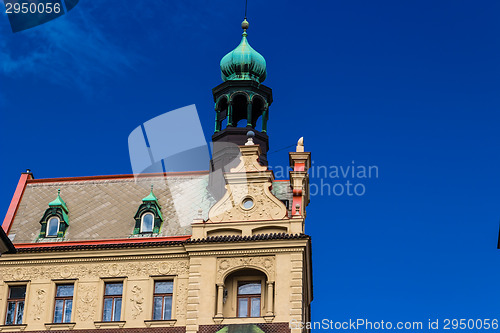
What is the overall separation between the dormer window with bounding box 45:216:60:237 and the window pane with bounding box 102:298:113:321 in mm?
5016

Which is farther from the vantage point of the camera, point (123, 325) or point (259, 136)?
point (259, 136)

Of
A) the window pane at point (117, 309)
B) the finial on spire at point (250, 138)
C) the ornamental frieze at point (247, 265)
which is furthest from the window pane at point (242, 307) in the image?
the finial on spire at point (250, 138)

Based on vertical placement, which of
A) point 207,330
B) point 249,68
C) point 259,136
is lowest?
point 207,330

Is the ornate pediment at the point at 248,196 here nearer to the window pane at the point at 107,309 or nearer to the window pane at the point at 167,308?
the window pane at the point at 167,308

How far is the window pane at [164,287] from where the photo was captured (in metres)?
52.0

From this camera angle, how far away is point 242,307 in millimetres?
50938

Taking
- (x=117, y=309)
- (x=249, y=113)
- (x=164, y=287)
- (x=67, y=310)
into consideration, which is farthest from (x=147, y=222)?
(x=249, y=113)

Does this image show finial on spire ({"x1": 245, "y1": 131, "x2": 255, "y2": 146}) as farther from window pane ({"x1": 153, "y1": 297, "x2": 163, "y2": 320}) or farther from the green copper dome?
window pane ({"x1": 153, "y1": 297, "x2": 163, "y2": 320})

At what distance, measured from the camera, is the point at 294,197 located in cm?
5456

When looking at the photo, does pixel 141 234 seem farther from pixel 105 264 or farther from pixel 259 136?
pixel 259 136

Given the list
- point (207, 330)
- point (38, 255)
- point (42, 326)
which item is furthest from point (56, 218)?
point (207, 330)

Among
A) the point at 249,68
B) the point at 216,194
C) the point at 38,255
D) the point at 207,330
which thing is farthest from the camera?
the point at 249,68

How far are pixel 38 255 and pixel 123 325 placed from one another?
572 cm

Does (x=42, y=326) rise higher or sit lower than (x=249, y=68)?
lower
